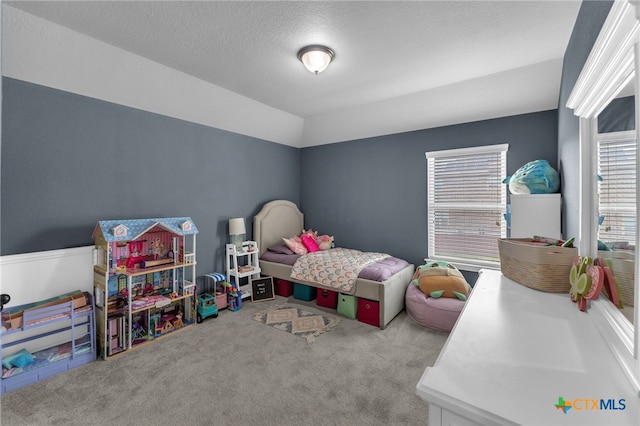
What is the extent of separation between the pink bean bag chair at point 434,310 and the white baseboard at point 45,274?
132 inches

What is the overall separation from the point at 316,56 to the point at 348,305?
2.64 metres

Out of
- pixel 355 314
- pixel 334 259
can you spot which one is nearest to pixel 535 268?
pixel 355 314

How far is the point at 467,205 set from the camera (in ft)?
11.9

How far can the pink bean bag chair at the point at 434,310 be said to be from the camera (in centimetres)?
290

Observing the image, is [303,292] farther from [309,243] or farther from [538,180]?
Answer: [538,180]

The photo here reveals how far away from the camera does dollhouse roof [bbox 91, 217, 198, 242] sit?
2.54 metres

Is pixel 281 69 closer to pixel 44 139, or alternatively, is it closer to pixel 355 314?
pixel 44 139

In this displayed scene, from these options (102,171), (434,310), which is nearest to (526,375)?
(434,310)

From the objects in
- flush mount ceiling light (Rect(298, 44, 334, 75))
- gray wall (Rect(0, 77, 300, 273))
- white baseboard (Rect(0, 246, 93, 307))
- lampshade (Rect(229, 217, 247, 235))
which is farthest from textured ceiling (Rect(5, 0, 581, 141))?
white baseboard (Rect(0, 246, 93, 307))

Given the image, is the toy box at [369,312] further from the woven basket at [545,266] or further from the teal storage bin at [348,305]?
the woven basket at [545,266]

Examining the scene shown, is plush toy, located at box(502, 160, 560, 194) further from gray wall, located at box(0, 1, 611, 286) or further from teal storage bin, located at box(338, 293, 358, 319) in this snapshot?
teal storage bin, located at box(338, 293, 358, 319)

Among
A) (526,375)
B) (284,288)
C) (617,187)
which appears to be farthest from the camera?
(284,288)

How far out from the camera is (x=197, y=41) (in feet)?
7.47

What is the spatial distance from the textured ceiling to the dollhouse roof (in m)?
1.58
